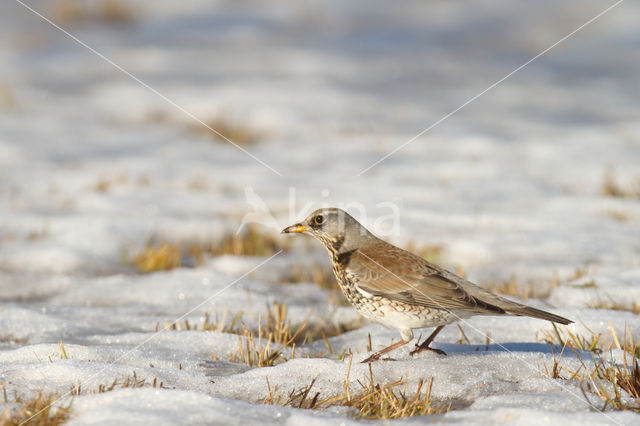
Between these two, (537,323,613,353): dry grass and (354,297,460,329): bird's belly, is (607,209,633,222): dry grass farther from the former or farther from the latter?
(354,297,460,329): bird's belly

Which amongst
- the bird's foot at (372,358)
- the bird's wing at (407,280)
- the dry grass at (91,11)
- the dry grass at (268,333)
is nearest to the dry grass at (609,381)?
the bird's wing at (407,280)

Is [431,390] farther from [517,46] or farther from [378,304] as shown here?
[517,46]

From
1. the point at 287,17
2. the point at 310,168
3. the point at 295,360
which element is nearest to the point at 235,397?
the point at 295,360

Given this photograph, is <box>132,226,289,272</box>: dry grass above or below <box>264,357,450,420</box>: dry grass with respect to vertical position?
above

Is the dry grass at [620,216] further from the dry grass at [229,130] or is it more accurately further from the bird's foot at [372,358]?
the dry grass at [229,130]

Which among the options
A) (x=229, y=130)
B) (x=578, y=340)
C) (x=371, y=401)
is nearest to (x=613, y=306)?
(x=578, y=340)

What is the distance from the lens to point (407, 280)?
4.75m

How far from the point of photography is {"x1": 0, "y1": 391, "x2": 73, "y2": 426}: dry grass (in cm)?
318

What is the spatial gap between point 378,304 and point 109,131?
36.7 feet

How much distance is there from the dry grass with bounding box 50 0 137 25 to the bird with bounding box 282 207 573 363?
20.4m

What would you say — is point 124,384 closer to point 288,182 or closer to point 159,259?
point 159,259

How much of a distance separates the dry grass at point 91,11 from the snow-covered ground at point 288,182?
11 cm

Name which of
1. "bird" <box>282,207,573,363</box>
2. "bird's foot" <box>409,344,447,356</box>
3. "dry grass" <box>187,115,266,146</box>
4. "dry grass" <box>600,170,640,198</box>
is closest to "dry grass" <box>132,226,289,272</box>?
"bird" <box>282,207,573,363</box>

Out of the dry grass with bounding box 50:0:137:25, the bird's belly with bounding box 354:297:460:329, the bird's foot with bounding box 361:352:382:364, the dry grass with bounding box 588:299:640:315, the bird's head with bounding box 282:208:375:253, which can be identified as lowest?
the bird's foot with bounding box 361:352:382:364
